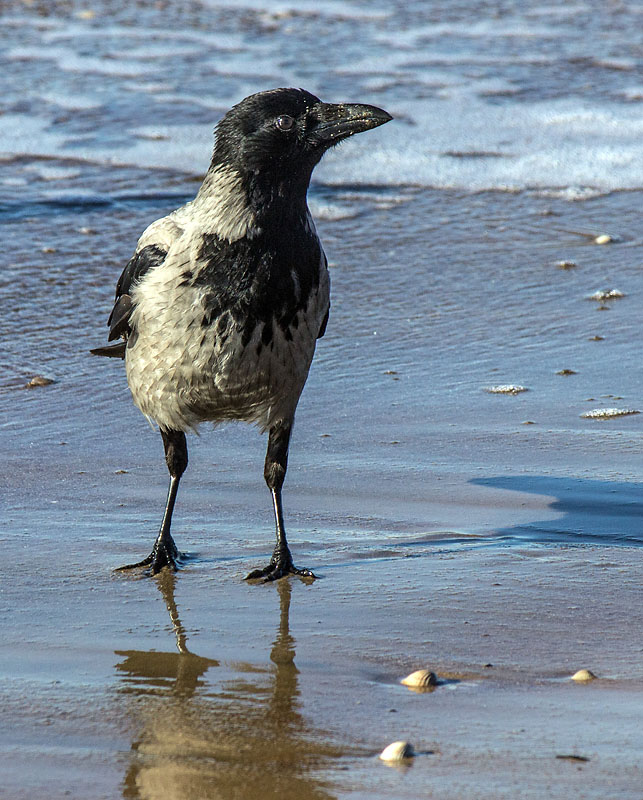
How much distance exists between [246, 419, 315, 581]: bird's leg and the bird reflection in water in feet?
1.80

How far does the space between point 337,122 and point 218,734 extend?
7.16ft

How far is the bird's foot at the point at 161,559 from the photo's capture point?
13.5ft

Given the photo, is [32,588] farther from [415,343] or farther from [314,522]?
[415,343]

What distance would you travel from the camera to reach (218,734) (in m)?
2.97

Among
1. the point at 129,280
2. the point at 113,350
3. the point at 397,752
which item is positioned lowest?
the point at 397,752

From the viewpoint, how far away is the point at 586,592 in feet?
12.7

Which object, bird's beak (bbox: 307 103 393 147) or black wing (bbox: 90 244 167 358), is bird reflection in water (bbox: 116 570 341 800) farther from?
bird's beak (bbox: 307 103 393 147)

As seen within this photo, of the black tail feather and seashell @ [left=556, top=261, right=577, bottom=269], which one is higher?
the black tail feather

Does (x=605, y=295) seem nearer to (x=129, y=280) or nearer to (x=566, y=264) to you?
(x=566, y=264)

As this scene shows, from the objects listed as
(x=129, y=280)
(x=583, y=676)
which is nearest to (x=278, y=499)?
(x=129, y=280)

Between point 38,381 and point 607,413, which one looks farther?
point 38,381

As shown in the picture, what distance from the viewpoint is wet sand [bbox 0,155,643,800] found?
2889 millimetres

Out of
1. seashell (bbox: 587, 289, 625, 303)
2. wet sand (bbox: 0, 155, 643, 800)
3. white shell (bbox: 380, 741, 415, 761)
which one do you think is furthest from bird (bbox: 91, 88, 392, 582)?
seashell (bbox: 587, 289, 625, 303)

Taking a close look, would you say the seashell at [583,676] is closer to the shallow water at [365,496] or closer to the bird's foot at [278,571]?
the shallow water at [365,496]
